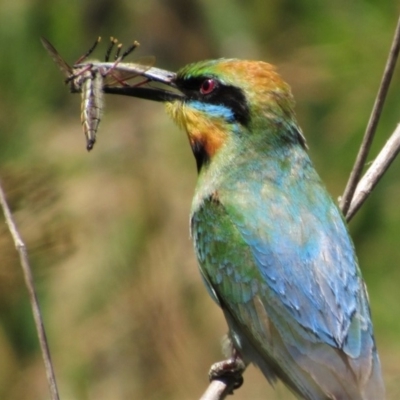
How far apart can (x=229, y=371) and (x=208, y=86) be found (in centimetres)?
106

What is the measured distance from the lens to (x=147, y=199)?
593 centimetres

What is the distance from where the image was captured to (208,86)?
4531 mm

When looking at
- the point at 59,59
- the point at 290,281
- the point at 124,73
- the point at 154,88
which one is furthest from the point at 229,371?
the point at 59,59

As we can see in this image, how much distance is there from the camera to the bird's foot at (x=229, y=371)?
4277 mm

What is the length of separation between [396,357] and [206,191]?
1454mm

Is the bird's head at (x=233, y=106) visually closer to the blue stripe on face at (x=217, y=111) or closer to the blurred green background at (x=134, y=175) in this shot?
the blue stripe on face at (x=217, y=111)

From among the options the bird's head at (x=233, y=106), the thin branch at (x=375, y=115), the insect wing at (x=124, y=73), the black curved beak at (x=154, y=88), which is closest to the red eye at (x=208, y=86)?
the bird's head at (x=233, y=106)

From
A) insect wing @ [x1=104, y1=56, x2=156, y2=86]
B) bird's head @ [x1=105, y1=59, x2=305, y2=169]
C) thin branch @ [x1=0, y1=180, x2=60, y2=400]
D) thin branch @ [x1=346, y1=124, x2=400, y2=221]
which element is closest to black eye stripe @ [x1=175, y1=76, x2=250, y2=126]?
bird's head @ [x1=105, y1=59, x2=305, y2=169]

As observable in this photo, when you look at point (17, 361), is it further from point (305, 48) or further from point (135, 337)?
point (305, 48)

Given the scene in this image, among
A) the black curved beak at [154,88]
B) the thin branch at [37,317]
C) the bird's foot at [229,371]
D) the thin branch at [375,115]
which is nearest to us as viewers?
the thin branch at [37,317]

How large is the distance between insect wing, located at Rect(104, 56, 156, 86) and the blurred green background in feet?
1.94

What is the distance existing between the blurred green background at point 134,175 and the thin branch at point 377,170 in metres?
1.00

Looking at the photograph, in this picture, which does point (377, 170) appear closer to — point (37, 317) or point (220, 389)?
point (220, 389)

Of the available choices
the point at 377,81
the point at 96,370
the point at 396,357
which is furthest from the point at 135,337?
the point at 377,81
